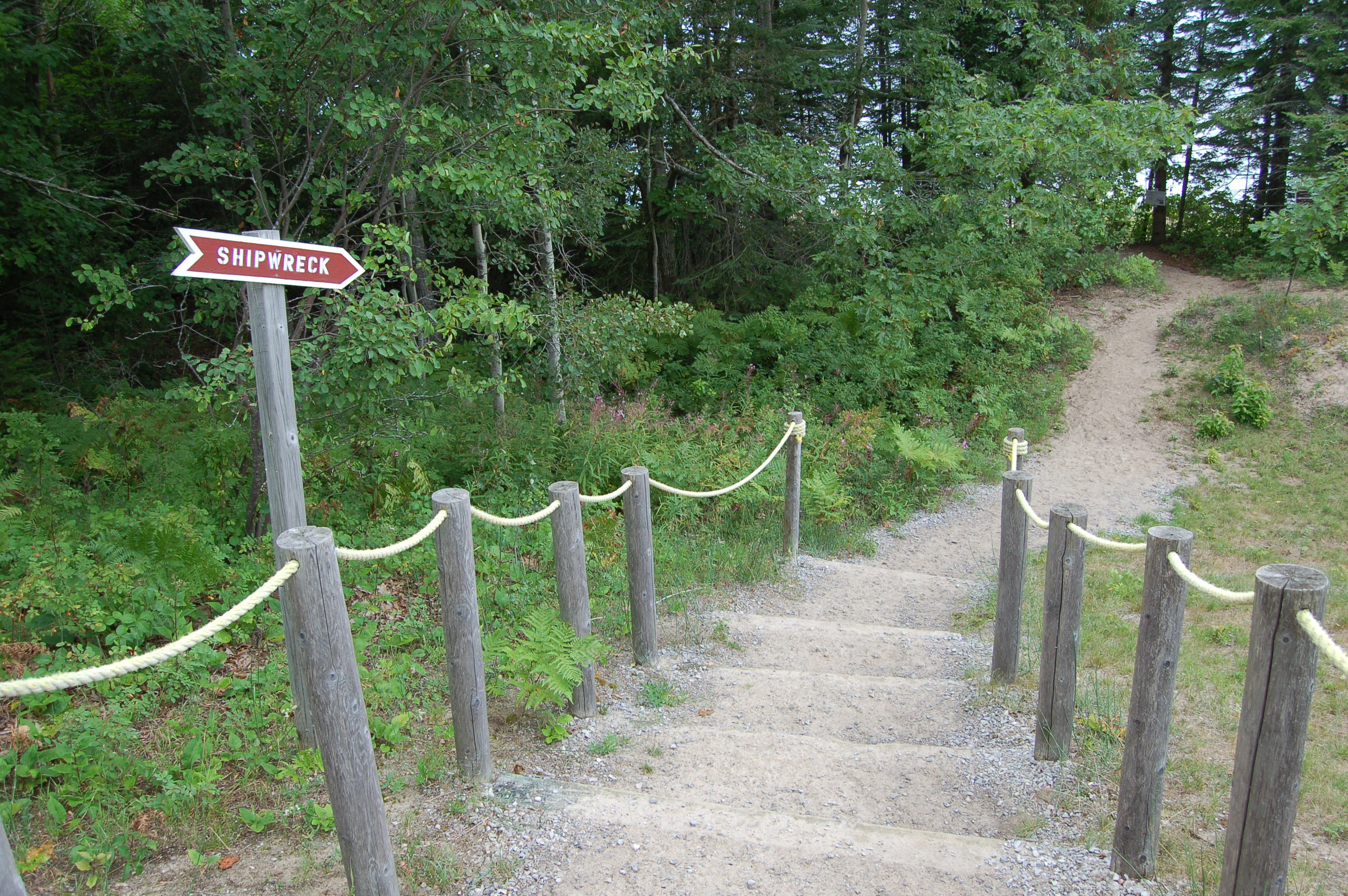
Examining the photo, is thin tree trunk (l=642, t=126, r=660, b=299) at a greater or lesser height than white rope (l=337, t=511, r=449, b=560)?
greater

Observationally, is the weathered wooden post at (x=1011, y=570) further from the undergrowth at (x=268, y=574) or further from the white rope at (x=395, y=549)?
the white rope at (x=395, y=549)

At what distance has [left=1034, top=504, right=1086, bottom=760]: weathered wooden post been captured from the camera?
13.3 feet

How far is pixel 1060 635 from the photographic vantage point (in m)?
4.12

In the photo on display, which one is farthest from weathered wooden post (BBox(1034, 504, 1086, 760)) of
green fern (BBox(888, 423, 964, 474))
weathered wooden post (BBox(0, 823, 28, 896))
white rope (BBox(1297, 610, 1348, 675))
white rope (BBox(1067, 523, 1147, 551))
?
green fern (BBox(888, 423, 964, 474))

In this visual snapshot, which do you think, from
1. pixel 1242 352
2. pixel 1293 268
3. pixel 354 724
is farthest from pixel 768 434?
pixel 1293 268

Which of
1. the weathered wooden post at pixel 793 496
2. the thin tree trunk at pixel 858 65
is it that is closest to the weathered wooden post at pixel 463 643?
the weathered wooden post at pixel 793 496

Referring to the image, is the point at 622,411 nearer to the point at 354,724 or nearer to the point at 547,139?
the point at 547,139

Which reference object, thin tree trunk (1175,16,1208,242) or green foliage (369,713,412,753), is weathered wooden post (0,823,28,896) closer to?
green foliage (369,713,412,753)

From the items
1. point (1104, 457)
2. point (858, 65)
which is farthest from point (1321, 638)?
point (858, 65)

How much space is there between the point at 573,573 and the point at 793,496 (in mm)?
3963

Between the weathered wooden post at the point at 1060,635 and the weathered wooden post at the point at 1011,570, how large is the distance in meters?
0.78

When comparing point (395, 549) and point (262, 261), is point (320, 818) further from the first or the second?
point (262, 261)

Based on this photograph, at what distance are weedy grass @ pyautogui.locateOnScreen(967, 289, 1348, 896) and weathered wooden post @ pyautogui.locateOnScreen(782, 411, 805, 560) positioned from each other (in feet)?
5.95

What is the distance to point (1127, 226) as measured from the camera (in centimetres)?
2156
